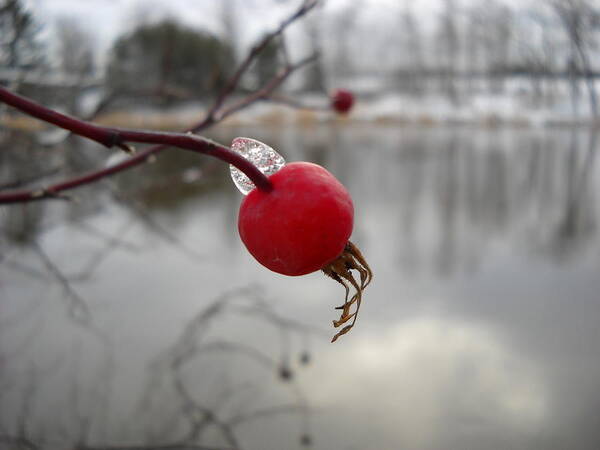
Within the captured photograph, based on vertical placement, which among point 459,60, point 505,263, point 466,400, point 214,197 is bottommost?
point 459,60

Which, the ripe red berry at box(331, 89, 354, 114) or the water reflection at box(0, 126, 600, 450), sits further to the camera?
the ripe red berry at box(331, 89, 354, 114)

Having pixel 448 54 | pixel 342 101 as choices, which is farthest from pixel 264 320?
pixel 448 54

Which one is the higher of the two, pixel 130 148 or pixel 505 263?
pixel 130 148

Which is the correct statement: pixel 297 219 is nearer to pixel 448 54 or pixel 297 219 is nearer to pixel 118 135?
pixel 118 135

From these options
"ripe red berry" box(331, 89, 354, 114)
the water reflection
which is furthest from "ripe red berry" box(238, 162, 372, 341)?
"ripe red berry" box(331, 89, 354, 114)

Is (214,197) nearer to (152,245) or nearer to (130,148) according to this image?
(152,245)

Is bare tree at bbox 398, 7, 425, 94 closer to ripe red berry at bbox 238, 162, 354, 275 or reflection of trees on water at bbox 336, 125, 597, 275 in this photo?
reflection of trees on water at bbox 336, 125, 597, 275

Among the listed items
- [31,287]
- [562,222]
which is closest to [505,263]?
[562,222]
